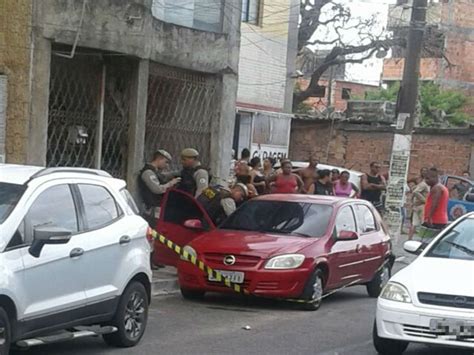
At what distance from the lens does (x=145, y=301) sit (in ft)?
30.5

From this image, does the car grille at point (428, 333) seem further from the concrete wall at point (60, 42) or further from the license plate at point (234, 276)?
the concrete wall at point (60, 42)

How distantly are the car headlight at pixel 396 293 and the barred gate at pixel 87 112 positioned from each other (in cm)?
664

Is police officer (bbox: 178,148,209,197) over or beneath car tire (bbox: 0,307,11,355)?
over

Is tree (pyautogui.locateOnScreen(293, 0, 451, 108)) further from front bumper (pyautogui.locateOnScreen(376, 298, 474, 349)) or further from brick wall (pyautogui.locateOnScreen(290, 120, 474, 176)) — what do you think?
front bumper (pyautogui.locateOnScreen(376, 298, 474, 349))

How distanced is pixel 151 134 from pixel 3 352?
9.28 meters

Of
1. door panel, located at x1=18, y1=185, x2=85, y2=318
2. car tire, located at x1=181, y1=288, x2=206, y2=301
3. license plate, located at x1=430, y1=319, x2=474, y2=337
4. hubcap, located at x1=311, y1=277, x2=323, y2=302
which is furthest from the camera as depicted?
car tire, located at x1=181, y1=288, x2=206, y2=301

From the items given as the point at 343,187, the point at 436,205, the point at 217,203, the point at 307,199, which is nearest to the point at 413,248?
the point at 307,199

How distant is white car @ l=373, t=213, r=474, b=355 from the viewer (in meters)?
8.33

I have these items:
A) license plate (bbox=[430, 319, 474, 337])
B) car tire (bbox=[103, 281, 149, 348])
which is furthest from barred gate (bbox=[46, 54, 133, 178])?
license plate (bbox=[430, 319, 474, 337])

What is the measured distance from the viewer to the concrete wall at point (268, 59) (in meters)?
24.5

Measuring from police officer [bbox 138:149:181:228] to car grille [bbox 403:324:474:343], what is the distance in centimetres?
559

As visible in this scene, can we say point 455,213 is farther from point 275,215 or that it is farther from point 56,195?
point 56,195

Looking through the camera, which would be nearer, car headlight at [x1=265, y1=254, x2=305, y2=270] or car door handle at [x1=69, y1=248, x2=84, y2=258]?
car door handle at [x1=69, y1=248, x2=84, y2=258]

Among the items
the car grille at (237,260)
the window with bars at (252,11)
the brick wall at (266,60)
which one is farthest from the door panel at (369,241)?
the window with bars at (252,11)
